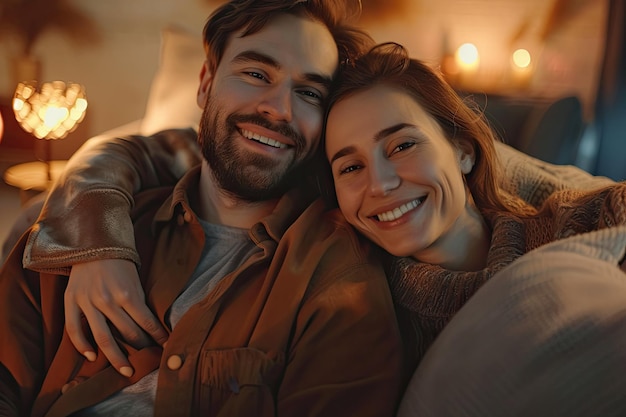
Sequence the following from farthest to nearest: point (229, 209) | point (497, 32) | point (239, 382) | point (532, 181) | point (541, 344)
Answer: point (497, 32)
point (532, 181)
point (229, 209)
point (239, 382)
point (541, 344)

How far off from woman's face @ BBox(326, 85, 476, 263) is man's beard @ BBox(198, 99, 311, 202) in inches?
3.6

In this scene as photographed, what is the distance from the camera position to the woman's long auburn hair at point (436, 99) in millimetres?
1014

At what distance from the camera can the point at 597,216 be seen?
2.94 ft

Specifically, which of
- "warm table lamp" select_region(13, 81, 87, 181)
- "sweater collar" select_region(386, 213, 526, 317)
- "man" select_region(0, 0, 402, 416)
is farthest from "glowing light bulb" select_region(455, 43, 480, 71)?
"warm table lamp" select_region(13, 81, 87, 181)

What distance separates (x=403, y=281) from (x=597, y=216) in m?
0.31

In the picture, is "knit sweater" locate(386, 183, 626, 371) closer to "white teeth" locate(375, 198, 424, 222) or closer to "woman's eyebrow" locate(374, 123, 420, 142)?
"white teeth" locate(375, 198, 424, 222)

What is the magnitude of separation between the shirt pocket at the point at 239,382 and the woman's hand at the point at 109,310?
0.11 m

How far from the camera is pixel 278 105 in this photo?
1026mm

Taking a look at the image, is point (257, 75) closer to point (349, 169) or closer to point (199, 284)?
point (349, 169)

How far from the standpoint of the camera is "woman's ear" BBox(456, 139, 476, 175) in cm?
105

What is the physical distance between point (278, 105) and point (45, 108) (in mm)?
1112

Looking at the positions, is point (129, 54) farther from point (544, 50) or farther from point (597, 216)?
point (597, 216)

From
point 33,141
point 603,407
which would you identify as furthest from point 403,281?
point 33,141

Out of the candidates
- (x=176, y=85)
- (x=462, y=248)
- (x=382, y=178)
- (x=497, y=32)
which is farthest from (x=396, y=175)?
(x=497, y=32)
